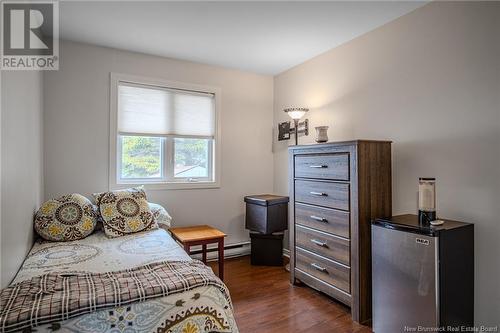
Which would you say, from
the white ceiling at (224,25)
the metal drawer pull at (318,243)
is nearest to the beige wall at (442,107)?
the white ceiling at (224,25)

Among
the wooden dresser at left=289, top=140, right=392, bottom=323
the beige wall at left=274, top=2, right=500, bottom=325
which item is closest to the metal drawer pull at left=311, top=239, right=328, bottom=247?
the wooden dresser at left=289, top=140, right=392, bottom=323

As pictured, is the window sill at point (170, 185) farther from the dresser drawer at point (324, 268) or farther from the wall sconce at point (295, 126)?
the dresser drawer at point (324, 268)

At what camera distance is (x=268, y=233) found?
130 inches

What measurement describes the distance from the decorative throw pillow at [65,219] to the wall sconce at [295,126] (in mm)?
2231

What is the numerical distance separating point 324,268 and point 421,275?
898mm

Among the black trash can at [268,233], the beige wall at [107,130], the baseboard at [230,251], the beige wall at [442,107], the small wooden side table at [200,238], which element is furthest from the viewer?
the baseboard at [230,251]

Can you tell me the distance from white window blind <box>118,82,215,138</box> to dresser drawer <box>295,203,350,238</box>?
1.54m

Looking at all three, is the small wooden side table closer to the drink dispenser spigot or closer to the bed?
the bed

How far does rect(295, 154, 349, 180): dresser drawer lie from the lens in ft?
7.61

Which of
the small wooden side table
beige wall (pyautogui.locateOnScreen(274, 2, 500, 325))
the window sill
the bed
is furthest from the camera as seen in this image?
the window sill

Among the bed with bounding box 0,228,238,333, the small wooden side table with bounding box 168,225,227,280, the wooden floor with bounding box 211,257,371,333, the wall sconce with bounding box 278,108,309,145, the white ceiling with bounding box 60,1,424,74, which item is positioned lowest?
the wooden floor with bounding box 211,257,371,333

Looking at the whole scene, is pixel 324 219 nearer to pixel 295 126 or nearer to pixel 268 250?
pixel 268 250

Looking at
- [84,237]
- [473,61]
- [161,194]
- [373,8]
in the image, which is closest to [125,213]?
[84,237]

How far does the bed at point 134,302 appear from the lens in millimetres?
1207
